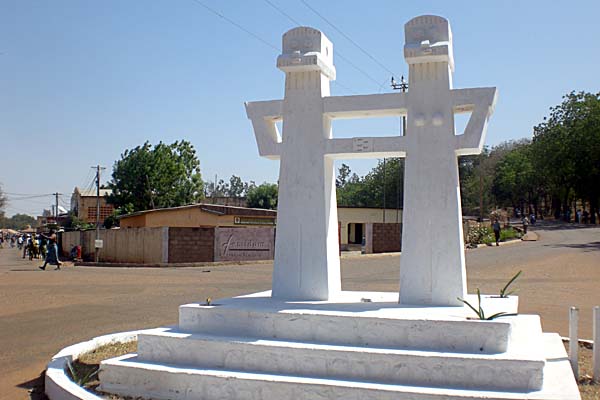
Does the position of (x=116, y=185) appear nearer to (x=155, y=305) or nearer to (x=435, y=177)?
(x=155, y=305)

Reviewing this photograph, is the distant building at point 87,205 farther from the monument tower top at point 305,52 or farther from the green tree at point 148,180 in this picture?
the monument tower top at point 305,52

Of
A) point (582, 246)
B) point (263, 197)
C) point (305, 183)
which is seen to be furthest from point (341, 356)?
point (263, 197)

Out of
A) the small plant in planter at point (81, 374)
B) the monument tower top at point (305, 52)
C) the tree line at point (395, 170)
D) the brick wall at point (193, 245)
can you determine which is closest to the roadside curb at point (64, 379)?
the small plant in planter at point (81, 374)

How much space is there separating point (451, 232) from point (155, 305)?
809cm

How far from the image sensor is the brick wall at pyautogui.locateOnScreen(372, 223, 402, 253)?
34.2 m

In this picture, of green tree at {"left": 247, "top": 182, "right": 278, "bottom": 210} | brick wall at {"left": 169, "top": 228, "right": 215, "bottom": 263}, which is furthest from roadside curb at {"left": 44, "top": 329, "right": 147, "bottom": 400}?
green tree at {"left": 247, "top": 182, "right": 278, "bottom": 210}

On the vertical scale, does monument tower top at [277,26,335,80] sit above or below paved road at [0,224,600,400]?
above

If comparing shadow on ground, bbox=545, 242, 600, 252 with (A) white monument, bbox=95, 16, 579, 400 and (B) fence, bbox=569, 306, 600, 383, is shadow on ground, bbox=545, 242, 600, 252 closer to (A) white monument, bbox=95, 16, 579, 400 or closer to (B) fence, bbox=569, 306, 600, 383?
(B) fence, bbox=569, 306, 600, 383

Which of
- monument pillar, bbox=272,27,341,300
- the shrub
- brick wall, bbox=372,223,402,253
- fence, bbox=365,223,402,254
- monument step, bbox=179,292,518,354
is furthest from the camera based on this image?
the shrub

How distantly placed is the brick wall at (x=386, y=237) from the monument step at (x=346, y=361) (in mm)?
28014

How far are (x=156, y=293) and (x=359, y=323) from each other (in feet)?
34.6

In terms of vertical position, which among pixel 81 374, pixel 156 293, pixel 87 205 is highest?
pixel 87 205

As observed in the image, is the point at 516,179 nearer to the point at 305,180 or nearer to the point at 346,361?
the point at 305,180

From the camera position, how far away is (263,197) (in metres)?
68.7
